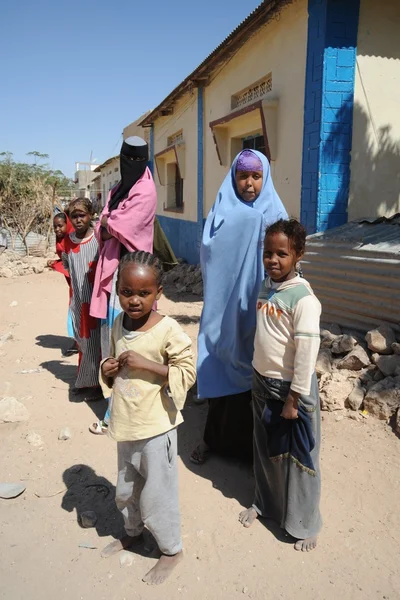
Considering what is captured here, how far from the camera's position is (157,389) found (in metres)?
1.91

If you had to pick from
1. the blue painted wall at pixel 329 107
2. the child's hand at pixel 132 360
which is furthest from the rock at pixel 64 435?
the blue painted wall at pixel 329 107

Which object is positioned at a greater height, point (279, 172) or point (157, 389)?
point (279, 172)

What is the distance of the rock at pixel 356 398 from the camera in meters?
3.25

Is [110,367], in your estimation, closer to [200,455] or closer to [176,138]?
[200,455]

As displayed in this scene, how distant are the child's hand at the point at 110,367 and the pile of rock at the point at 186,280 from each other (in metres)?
6.52

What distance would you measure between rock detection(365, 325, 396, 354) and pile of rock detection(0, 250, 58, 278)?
918 centimetres

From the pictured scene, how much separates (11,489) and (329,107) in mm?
4397

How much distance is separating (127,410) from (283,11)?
5368 millimetres

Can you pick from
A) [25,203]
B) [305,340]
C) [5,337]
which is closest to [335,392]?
[305,340]

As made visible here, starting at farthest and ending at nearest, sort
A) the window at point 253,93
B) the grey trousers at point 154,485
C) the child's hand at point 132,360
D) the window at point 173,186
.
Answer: the window at point 173,186
the window at point 253,93
the grey trousers at point 154,485
the child's hand at point 132,360

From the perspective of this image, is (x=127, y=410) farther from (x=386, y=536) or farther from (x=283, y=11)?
(x=283, y=11)

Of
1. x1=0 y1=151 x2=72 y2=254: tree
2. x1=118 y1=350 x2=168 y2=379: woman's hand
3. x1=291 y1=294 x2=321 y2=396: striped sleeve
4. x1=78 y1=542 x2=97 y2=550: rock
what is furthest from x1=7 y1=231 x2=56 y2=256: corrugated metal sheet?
x1=291 y1=294 x2=321 y2=396: striped sleeve

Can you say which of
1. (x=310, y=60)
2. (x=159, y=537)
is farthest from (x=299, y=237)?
(x=310, y=60)

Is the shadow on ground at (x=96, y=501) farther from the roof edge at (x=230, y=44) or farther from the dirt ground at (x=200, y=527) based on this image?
the roof edge at (x=230, y=44)
